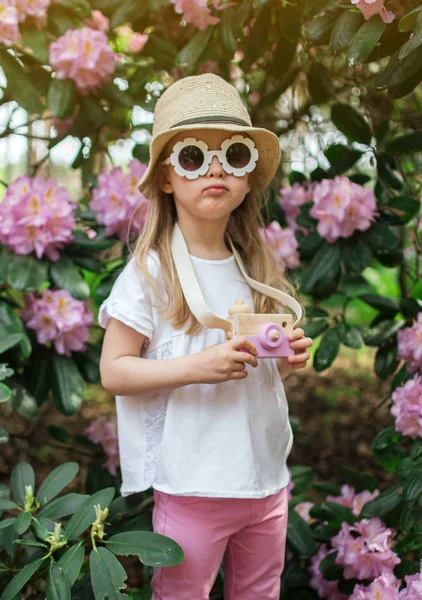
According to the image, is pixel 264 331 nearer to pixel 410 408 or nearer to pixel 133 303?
pixel 133 303

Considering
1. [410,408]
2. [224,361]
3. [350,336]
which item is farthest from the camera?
[350,336]

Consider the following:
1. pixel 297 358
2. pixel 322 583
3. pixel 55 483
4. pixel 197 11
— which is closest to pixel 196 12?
pixel 197 11

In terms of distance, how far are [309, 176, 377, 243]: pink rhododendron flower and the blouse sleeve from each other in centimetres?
81

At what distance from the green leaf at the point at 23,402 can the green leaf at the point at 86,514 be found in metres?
0.54

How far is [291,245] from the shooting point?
2217mm

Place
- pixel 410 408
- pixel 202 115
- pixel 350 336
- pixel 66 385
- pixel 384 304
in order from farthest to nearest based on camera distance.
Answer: pixel 384 304 → pixel 350 336 → pixel 66 385 → pixel 410 408 → pixel 202 115

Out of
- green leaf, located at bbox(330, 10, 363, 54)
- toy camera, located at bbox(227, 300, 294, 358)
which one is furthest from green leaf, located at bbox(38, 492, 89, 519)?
green leaf, located at bbox(330, 10, 363, 54)

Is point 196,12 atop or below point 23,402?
atop

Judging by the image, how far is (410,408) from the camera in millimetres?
1837

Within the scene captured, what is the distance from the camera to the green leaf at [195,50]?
201 cm

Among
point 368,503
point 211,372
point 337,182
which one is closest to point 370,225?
point 337,182

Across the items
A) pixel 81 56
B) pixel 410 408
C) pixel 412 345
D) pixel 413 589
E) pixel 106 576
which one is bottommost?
pixel 413 589

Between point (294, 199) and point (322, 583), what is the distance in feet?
Answer: 4.15

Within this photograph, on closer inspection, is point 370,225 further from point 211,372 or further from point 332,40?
point 211,372
